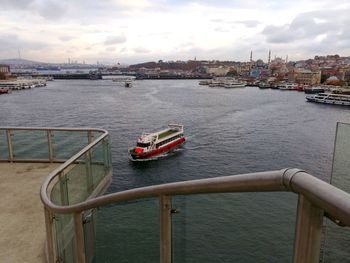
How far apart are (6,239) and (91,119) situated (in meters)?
34.2

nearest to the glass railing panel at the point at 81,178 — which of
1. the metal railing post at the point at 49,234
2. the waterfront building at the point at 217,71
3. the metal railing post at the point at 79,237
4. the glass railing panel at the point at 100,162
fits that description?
the glass railing panel at the point at 100,162

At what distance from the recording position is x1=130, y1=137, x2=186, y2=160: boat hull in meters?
22.9

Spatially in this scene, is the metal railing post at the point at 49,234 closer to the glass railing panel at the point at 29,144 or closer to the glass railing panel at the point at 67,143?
the glass railing panel at the point at 67,143

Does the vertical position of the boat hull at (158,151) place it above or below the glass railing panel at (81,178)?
below

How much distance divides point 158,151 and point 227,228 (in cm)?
2344

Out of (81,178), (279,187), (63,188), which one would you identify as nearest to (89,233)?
(63,188)

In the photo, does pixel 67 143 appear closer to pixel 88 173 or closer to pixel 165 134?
pixel 88 173

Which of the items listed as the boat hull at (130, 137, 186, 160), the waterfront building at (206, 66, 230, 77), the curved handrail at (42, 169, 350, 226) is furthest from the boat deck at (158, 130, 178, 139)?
the waterfront building at (206, 66, 230, 77)

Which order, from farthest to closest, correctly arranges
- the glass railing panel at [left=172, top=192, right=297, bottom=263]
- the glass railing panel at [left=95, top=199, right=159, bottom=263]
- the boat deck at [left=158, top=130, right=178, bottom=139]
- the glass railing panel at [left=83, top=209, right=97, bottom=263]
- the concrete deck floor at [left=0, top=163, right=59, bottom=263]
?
the boat deck at [left=158, top=130, right=178, bottom=139] < the concrete deck floor at [left=0, top=163, right=59, bottom=263] < the glass railing panel at [left=83, top=209, right=97, bottom=263] < the glass railing panel at [left=95, top=199, right=159, bottom=263] < the glass railing panel at [left=172, top=192, right=297, bottom=263]

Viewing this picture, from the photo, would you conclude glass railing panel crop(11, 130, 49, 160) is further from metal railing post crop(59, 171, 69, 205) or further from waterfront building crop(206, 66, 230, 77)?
waterfront building crop(206, 66, 230, 77)

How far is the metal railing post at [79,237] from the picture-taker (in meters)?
2.19

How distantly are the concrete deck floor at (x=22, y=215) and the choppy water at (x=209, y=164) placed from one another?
1315 mm

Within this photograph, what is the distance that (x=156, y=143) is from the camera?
82.2ft

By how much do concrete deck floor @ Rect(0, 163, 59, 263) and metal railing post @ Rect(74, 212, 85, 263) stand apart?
0.91 meters
